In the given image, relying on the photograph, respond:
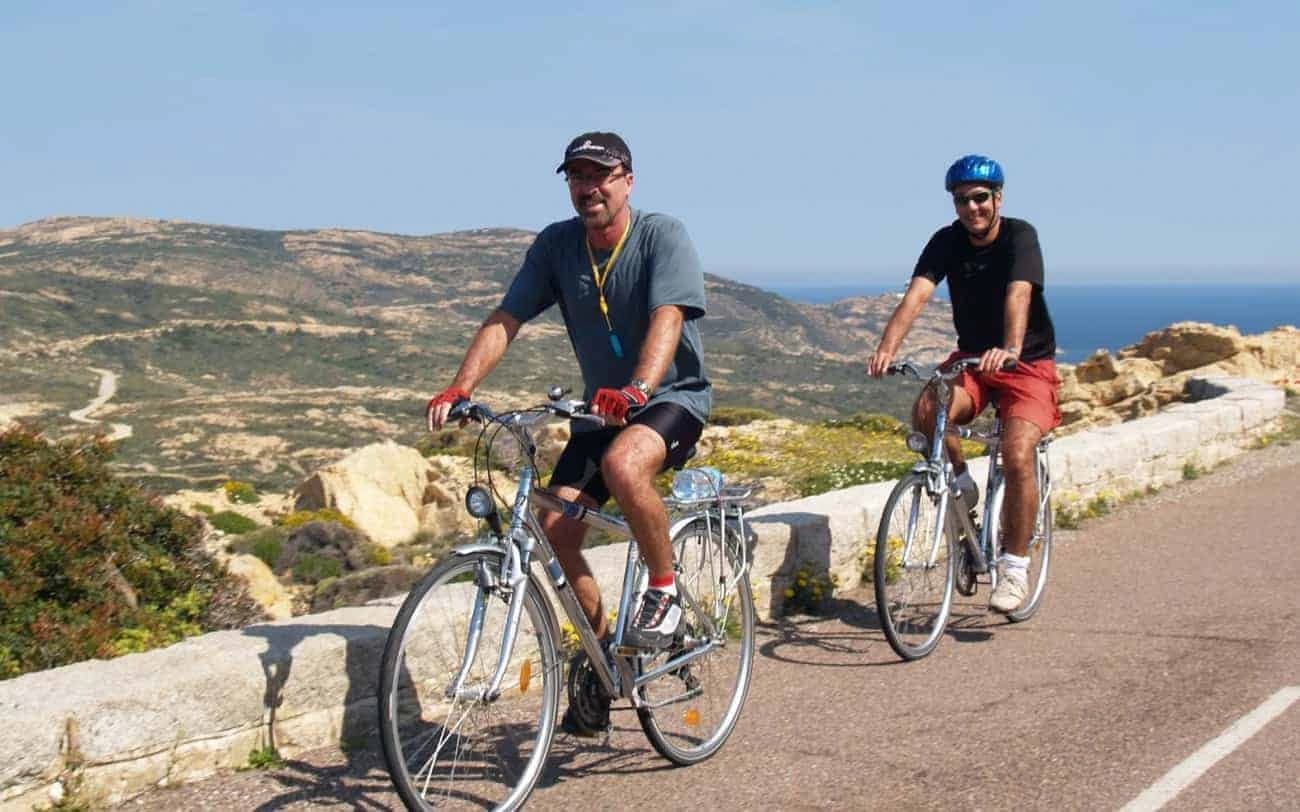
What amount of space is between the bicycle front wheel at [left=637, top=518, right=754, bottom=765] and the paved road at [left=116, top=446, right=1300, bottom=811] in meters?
0.11

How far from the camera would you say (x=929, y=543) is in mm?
6496

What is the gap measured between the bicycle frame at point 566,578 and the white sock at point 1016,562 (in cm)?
200

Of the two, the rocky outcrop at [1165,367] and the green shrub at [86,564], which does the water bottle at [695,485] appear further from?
the rocky outcrop at [1165,367]

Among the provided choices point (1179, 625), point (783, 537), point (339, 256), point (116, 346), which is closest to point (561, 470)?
point (783, 537)

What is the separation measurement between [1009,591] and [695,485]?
A: 236cm

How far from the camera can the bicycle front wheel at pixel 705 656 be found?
198 inches

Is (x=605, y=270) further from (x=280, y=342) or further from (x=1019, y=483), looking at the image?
(x=280, y=342)

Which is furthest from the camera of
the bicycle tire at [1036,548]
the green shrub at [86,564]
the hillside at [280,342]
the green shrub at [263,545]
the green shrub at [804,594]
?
the hillside at [280,342]

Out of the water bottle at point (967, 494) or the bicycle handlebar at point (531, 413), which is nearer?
the bicycle handlebar at point (531, 413)

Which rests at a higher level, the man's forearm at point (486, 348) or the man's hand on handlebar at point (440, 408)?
the man's forearm at point (486, 348)

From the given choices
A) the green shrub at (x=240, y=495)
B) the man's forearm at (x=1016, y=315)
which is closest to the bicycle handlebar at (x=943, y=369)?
the man's forearm at (x=1016, y=315)

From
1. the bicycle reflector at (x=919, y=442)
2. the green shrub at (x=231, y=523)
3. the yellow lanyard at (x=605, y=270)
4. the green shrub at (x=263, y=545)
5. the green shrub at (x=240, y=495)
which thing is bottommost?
the green shrub at (x=240, y=495)

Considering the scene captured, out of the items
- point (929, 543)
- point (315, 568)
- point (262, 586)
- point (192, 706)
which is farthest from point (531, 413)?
point (315, 568)

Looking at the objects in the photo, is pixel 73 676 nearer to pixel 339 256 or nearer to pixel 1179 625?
pixel 1179 625
